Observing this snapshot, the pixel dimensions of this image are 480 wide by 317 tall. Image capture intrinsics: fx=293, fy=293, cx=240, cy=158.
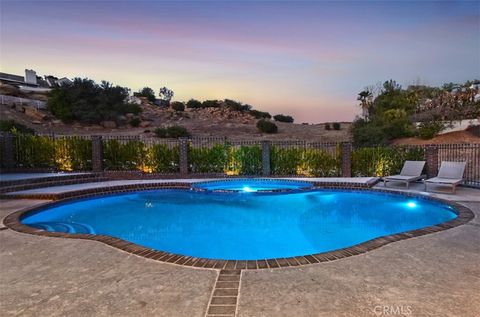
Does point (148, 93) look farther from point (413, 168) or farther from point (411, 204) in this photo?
point (411, 204)

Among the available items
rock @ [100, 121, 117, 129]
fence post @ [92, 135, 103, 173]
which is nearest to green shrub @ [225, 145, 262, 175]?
fence post @ [92, 135, 103, 173]

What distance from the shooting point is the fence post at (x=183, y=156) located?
1459cm

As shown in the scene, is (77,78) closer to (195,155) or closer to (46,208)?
(195,155)

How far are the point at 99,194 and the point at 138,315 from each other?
8.84m

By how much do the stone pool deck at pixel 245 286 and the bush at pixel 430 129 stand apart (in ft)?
73.9

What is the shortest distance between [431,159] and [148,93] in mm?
59453

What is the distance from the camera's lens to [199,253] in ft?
18.3

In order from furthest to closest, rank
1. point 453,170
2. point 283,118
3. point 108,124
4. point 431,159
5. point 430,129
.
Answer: point 283,118 → point 108,124 → point 430,129 → point 431,159 → point 453,170

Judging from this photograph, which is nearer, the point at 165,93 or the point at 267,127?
the point at 267,127

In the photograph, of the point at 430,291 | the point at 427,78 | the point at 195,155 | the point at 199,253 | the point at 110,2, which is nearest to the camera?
the point at 430,291

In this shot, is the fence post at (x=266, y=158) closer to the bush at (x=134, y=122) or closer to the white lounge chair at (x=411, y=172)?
the white lounge chair at (x=411, y=172)

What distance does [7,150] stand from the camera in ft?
43.5

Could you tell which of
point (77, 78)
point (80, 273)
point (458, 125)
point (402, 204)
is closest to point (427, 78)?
point (458, 125)

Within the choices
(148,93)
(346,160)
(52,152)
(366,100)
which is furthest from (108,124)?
(366,100)
